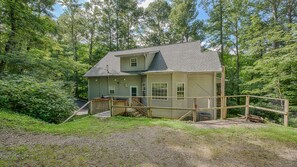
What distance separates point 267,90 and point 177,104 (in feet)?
22.6

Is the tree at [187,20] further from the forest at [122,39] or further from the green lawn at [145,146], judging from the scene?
the green lawn at [145,146]

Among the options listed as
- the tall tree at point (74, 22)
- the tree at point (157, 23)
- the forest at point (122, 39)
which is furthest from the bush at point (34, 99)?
the tree at point (157, 23)

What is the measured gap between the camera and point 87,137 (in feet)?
16.8

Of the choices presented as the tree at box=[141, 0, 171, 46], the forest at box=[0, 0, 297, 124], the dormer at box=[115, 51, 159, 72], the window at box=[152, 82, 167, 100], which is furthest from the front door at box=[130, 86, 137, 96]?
the tree at box=[141, 0, 171, 46]

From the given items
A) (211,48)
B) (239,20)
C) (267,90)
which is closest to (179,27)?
(211,48)

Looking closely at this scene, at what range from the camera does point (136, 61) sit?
46.8 ft

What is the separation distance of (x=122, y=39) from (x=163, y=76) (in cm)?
1634

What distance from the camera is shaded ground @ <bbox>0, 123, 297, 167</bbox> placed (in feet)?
11.4

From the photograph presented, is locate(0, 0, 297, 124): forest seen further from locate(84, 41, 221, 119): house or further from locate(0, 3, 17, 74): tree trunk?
locate(84, 41, 221, 119): house

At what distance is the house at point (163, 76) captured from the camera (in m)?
11.5

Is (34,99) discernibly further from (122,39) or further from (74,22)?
(74,22)

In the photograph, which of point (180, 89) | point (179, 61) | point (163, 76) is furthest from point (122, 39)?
point (180, 89)

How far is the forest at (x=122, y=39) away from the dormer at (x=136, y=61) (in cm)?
385

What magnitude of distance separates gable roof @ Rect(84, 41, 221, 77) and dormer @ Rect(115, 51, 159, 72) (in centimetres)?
40
